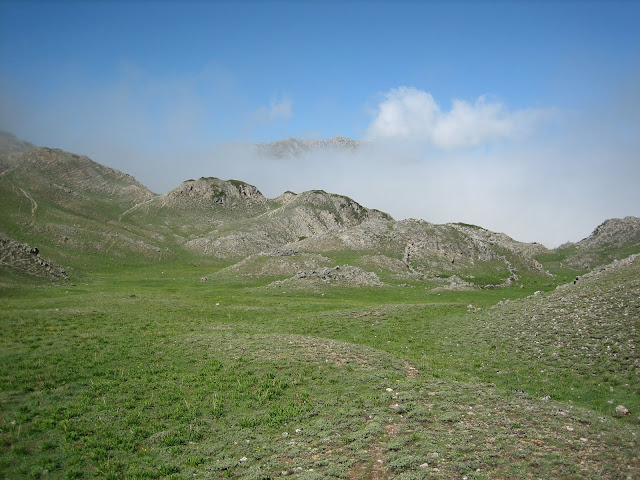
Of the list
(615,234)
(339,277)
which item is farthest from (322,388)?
(615,234)

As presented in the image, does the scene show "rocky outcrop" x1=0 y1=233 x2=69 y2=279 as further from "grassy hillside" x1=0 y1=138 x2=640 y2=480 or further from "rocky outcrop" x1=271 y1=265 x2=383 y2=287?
"rocky outcrop" x1=271 y1=265 x2=383 y2=287

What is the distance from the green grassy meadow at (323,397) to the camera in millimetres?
14328

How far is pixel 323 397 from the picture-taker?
66.2ft

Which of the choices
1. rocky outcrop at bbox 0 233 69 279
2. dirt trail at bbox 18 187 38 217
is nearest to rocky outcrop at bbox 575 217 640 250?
rocky outcrop at bbox 0 233 69 279

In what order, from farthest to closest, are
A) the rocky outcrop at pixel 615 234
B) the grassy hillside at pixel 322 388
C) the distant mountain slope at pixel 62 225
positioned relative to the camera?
the rocky outcrop at pixel 615 234
the distant mountain slope at pixel 62 225
the grassy hillside at pixel 322 388

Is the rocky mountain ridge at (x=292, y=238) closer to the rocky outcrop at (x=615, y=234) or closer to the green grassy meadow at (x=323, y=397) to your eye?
the rocky outcrop at (x=615, y=234)

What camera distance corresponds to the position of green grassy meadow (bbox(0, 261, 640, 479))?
14.3m

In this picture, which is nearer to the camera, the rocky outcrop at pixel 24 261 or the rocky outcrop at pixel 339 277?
the rocky outcrop at pixel 24 261

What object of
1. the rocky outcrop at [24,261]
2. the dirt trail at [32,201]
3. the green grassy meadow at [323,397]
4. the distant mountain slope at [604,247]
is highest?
the dirt trail at [32,201]

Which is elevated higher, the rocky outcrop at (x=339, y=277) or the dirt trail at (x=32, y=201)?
the dirt trail at (x=32, y=201)

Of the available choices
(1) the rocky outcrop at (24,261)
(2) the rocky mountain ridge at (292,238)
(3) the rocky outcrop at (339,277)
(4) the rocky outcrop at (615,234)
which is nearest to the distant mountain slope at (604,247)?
(4) the rocky outcrop at (615,234)

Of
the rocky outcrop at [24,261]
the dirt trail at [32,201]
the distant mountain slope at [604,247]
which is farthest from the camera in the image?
the distant mountain slope at [604,247]

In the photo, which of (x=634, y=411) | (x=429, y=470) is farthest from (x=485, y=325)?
Result: (x=429, y=470)

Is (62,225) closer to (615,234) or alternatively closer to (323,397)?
(323,397)
